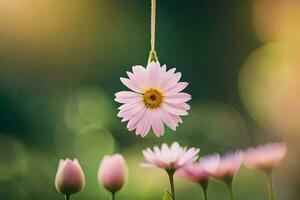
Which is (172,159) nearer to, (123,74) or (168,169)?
(168,169)

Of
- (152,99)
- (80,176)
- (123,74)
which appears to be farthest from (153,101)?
(123,74)

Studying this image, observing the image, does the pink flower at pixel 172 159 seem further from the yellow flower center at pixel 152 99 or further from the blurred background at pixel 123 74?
the blurred background at pixel 123 74

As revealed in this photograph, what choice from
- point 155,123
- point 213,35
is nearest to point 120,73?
point 213,35

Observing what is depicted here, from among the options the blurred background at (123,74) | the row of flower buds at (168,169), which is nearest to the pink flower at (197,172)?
the row of flower buds at (168,169)

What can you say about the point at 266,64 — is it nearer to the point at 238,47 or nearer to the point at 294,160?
the point at 238,47

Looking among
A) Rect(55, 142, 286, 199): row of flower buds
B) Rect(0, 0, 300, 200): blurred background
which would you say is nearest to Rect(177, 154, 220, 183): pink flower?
Rect(55, 142, 286, 199): row of flower buds

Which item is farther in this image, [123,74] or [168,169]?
[123,74]

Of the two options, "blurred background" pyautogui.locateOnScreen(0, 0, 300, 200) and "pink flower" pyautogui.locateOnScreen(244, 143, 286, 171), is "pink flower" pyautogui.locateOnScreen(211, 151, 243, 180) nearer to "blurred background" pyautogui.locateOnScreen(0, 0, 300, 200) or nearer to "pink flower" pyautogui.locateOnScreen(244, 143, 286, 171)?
"pink flower" pyautogui.locateOnScreen(244, 143, 286, 171)
